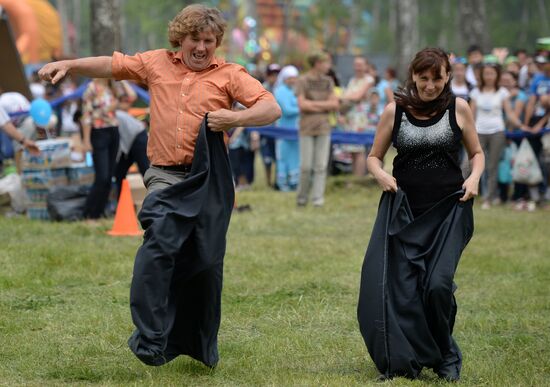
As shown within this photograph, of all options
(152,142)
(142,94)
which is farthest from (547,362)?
(142,94)

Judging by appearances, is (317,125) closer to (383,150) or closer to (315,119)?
(315,119)

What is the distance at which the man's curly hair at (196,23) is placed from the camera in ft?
19.6

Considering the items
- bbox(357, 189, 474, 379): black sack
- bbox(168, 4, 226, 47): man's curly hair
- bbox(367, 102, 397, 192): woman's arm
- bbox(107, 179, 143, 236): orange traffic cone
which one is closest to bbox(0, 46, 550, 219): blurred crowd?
bbox(107, 179, 143, 236): orange traffic cone

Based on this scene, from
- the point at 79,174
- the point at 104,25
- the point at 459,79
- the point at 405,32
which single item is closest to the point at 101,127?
the point at 79,174

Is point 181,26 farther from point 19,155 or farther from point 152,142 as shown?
point 19,155

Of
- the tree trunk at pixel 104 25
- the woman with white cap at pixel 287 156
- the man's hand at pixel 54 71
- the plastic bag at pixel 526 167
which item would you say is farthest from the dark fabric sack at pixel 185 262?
the tree trunk at pixel 104 25

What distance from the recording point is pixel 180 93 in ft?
19.9

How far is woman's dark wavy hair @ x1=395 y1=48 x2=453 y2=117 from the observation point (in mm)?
5996

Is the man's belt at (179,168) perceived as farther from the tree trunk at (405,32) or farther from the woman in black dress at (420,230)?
the tree trunk at (405,32)

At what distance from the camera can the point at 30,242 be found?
11.4 m

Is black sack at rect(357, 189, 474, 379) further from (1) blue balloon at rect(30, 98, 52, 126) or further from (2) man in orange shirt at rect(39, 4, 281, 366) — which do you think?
(1) blue balloon at rect(30, 98, 52, 126)

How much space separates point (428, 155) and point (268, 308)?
2610 mm

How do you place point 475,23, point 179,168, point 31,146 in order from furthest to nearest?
point 475,23
point 31,146
point 179,168

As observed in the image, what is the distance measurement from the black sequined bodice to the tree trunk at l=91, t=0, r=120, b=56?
541 inches
